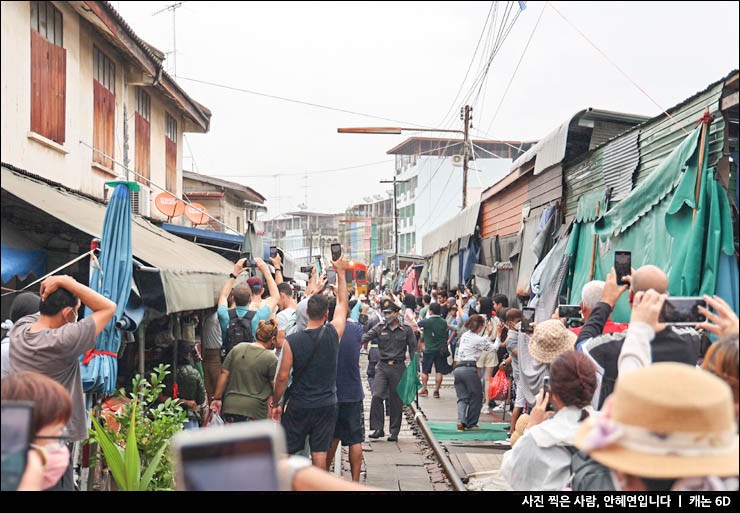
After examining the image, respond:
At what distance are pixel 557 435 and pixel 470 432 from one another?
27.2ft

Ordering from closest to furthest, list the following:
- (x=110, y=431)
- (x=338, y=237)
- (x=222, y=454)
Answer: (x=222, y=454) < (x=110, y=431) < (x=338, y=237)

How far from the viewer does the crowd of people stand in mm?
2422

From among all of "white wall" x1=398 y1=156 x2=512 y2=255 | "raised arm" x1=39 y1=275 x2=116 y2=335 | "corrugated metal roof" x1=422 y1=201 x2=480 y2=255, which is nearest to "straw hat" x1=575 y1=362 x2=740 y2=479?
"raised arm" x1=39 y1=275 x2=116 y2=335

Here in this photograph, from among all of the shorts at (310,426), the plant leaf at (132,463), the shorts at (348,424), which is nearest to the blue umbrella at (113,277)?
the plant leaf at (132,463)

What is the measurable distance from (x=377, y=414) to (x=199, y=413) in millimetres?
3918

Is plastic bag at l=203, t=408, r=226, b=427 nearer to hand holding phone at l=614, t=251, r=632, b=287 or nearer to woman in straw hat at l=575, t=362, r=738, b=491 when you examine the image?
hand holding phone at l=614, t=251, r=632, b=287

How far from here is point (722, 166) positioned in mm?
6395

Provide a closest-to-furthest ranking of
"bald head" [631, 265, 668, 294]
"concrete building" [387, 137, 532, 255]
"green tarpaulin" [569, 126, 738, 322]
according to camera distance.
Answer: "bald head" [631, 265, 668, 294] < "green tarpaulin" [569, 126, 738, 322] < "concrete building" [387, 137, 532, 255]

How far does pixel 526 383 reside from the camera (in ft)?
29.9

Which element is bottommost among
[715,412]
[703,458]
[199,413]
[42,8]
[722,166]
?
[199,413]

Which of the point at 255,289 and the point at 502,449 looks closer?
the point at 255,289

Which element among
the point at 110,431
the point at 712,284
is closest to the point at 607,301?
the point at 712,284

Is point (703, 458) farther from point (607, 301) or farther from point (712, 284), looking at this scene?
Result: point (712, 284)

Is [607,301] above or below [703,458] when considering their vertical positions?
above
